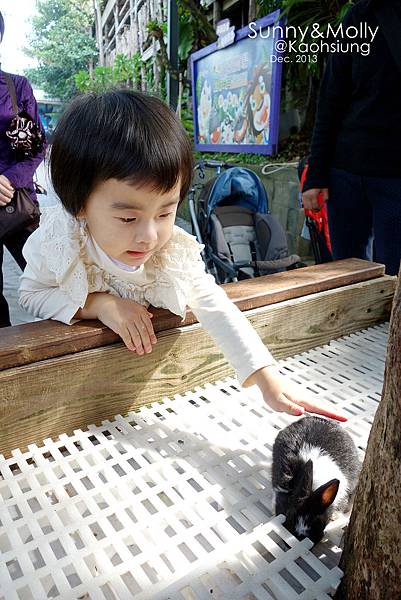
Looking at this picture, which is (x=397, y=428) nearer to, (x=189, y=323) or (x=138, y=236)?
(x=138, y=236)

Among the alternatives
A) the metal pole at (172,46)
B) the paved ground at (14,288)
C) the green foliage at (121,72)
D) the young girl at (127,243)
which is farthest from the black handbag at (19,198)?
the green foliage at (121,72)

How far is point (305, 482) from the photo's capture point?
92 cm

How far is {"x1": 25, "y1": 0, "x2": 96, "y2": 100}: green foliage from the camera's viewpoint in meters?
8.58

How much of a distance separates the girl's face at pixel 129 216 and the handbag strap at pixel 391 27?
3.95ft

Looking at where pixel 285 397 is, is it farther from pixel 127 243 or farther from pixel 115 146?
pixel 115 146

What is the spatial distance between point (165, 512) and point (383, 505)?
1.28 ft

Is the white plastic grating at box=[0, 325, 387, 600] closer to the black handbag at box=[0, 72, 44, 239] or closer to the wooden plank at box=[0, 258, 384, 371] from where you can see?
the wooden plank at box=[0, 258, 384, 371]

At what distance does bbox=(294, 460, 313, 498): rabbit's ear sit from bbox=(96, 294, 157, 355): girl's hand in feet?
1.49

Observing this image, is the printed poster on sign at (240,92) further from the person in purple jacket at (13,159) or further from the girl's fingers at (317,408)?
the girl's fingers at (317,408)

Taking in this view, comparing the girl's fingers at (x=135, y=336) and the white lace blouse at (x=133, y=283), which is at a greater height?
the white lace blouse at (x=133, y=283)

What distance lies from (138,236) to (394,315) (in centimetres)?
57

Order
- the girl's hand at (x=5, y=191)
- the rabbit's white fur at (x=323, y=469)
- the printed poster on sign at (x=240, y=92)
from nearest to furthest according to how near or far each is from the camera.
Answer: the rabbit's white fur at (x=323, y=469)
the girl's hand at (x=5, y=191)
the printed poster on sign at (x=240, y=92)

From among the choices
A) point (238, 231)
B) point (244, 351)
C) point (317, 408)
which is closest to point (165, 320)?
point (244, 351)

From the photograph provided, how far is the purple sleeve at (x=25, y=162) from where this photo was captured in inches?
80.4
